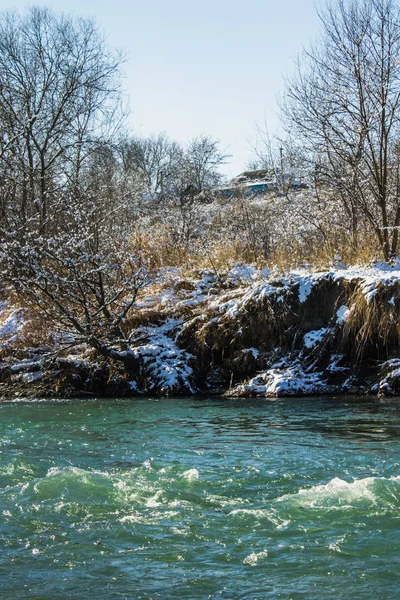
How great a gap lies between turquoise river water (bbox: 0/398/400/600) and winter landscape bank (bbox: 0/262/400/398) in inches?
95.4

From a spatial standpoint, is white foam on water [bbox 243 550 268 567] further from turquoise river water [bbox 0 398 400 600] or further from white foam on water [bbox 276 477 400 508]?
white foam on water [bbox 276 477 400 508]

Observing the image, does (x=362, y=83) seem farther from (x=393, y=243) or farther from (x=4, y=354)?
(x=4, y=354)

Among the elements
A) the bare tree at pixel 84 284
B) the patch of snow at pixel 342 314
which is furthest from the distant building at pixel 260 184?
the bare tree at pixel 84 284

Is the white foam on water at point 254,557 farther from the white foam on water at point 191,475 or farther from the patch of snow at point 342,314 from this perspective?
the patch of snow at point 342,314

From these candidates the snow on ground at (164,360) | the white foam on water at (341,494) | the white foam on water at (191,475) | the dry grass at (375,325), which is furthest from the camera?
the snow on ground at (164,360)

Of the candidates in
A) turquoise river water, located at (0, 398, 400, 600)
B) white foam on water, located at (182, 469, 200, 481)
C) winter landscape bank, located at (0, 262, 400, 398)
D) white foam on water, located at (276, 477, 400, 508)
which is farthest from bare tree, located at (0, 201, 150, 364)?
white foam on water, located at (276, 477, 400, 508)

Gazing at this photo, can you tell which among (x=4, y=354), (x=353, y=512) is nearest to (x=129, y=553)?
(x=353, y=512)

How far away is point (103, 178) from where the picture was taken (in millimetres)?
23375

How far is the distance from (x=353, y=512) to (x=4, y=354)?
986cm

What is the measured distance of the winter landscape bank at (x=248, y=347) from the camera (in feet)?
38.3

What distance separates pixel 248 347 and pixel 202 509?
7.16 m

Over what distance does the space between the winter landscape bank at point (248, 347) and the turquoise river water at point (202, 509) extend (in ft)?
7.95

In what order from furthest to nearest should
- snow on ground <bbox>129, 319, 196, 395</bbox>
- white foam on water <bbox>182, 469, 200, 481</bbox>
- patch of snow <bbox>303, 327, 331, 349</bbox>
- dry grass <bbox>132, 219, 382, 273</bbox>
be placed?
dry grass <bbox>132, 219, 382, 273</bbox> → snow on ground <bbox>129, 319, 196, 395</bbox> → patch of snow <bbox>303, 327, 331, 349</bbox> → white foam on water <bbox>182, 469, 200, 481</bbox>

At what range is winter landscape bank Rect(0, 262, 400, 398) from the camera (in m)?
11.7
